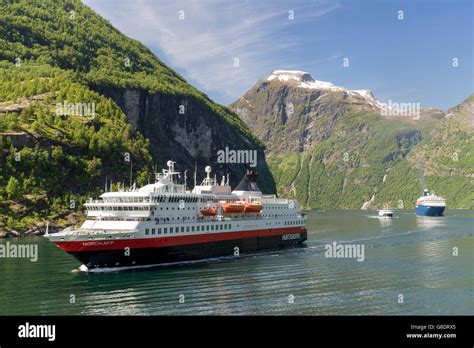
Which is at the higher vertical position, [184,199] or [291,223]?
[184,199]

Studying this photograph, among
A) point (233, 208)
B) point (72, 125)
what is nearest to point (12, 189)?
point (72, 125)

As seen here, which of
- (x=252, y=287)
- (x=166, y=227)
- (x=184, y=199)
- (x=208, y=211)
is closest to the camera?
(x=252, y=287)

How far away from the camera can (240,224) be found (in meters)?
66.1

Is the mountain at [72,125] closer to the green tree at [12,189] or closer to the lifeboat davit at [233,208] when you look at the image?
the green tree at [12,189]

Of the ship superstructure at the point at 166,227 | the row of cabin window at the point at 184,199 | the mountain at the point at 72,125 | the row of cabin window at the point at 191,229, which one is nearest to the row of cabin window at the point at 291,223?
the ship superstructure at the point at 166,227

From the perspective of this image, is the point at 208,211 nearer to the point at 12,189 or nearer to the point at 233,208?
the point at 233,208

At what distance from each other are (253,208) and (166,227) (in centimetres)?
1864

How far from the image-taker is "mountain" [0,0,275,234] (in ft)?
362

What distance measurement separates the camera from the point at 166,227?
53.7 meters

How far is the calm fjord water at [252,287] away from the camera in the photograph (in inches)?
1407

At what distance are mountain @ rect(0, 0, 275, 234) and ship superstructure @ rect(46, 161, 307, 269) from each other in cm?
5191

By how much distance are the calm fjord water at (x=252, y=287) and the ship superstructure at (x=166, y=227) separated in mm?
2045

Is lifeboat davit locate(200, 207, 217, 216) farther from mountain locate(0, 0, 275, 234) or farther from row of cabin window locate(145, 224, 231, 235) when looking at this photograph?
mountain locate(0, 0, 275, 234)
